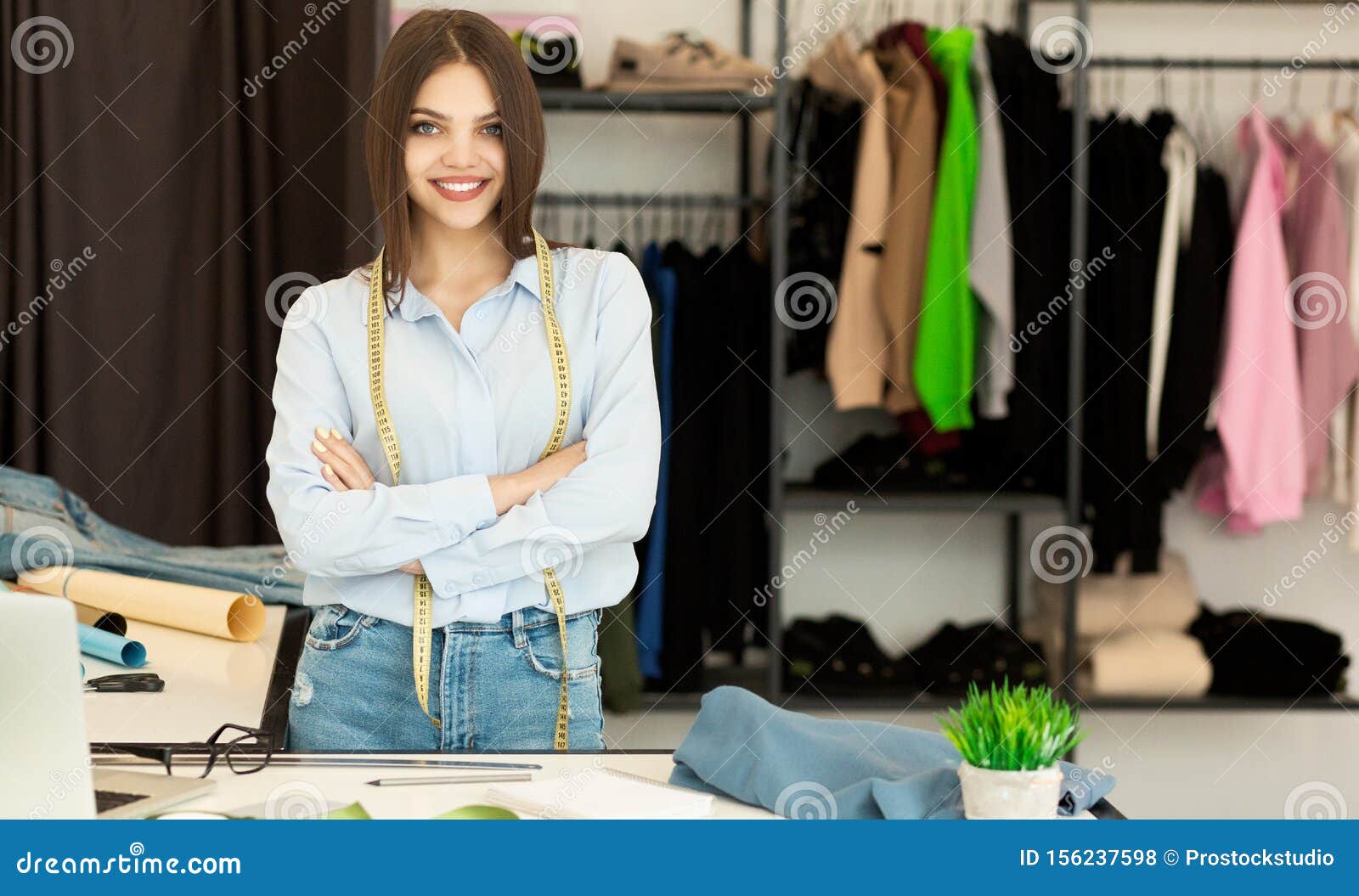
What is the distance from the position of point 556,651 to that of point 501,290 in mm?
436

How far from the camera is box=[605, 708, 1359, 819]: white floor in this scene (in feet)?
11.0

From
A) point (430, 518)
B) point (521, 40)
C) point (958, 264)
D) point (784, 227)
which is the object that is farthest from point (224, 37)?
point (430, 518)

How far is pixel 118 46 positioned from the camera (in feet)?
9.66

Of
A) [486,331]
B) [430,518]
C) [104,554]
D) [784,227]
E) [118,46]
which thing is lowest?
[104,554]

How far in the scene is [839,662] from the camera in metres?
3.03

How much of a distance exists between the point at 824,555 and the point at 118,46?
196cm

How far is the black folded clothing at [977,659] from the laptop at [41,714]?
234 cm

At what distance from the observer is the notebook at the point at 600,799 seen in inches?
43.5

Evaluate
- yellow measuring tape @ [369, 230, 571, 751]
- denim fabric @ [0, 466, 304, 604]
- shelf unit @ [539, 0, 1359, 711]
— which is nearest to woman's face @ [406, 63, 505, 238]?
yellow measuring tape @ [369, 230, 571, 751]

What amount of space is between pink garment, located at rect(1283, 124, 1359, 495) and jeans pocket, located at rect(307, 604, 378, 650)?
222 cm

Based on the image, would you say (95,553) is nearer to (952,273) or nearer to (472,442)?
(472,442)

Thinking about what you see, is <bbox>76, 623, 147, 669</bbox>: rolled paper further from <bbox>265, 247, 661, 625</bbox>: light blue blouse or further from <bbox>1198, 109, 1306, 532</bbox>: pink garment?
<bbox>1198, 109, 1306, 532</bbox>: pink garment
